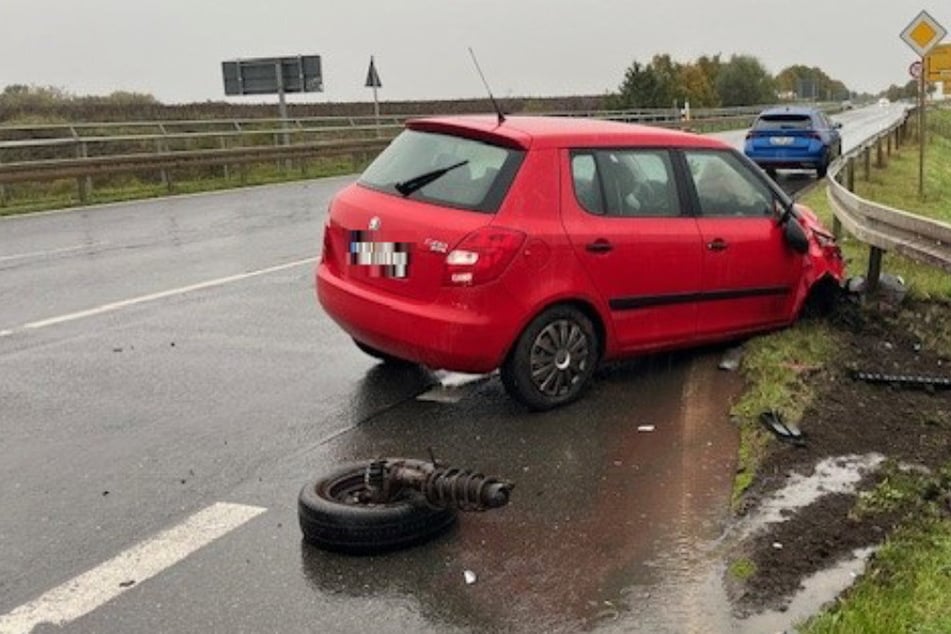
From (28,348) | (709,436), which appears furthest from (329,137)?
(709,436)

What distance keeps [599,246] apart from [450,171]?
973mm

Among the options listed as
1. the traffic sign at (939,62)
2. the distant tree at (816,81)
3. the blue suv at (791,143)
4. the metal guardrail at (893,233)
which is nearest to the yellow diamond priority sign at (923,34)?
the blue suv at (791,143)

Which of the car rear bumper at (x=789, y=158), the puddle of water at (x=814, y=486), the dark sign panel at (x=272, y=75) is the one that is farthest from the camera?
the dark sign panel at (x=272, y=75)

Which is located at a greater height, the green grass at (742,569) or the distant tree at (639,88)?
the distant tree at (639,88)

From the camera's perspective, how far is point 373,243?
602cm

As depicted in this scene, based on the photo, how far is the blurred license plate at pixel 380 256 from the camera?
584cm

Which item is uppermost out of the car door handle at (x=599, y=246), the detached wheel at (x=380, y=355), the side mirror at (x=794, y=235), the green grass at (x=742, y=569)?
the car door handle at (x=599, y=246)

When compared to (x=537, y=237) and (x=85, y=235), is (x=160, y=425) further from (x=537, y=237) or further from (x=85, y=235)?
(x=85, y=235)

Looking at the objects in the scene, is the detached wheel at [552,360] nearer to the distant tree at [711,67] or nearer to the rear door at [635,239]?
the rear door at [635,239]

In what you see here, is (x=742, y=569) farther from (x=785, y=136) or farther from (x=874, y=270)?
(x=785, y=136)

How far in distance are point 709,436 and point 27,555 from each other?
3377 mm

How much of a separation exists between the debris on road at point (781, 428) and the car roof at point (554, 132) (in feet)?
6.24

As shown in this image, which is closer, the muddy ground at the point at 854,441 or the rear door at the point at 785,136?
the muddy ground at the point at 854,441

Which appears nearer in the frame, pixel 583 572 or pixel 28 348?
pixel 583 572
